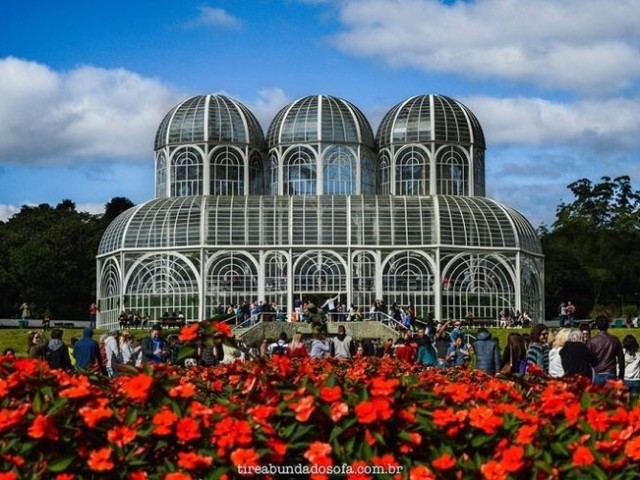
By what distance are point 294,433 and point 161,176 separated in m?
55.0

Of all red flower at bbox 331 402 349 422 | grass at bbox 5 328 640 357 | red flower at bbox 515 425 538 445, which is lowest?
red flower at bbox 515 425 538 445

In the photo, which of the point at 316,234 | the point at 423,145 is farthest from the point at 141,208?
the point at 423,145

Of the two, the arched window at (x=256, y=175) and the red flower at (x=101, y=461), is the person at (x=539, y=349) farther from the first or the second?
the arched window at (x=256, y=175)

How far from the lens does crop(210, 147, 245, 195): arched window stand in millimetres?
60594

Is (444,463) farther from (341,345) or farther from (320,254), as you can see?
A: (320,254)

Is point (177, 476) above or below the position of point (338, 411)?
below

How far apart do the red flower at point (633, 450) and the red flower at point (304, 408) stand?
200cm

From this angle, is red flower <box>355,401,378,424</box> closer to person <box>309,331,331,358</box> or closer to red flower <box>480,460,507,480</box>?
red flower <box>480,460,507,480</box>

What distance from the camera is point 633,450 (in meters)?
7.57

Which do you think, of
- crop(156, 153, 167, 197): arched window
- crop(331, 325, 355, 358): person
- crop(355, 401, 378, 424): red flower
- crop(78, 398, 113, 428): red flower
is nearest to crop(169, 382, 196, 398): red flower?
crop(78, 398, 113, 428): red flower

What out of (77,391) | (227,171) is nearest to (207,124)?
(227,171)

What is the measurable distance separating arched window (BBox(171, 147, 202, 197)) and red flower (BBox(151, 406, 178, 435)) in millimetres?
52915

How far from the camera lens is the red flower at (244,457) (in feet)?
24.2

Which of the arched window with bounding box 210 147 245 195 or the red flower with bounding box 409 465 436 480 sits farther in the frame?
the arched window with bounding box 210 147 245 195
